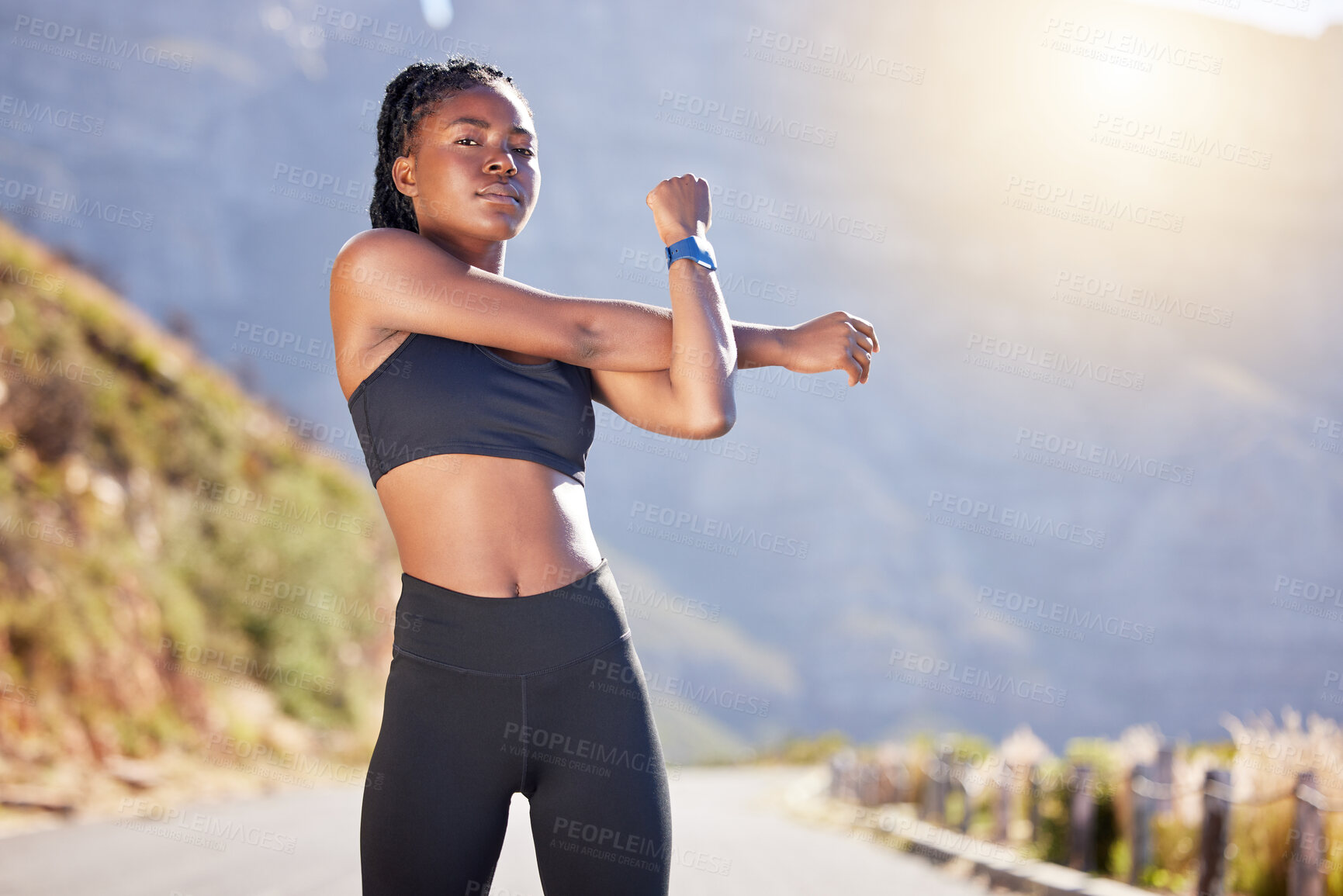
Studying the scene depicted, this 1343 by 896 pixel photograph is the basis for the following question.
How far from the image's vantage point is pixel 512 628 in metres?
2.09

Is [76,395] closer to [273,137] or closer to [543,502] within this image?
[543,502]

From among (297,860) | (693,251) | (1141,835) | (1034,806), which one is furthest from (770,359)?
(1034,806)

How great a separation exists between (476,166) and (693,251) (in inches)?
18.7

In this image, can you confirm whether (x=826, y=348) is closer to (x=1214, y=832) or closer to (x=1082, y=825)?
(x=1214, y=832)

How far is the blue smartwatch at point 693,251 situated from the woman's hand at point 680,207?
0.05ft

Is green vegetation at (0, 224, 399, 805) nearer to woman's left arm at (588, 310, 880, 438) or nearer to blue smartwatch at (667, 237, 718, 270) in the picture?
woman's left arm at (588, 310, 880, 438)

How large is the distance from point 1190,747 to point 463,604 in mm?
13034

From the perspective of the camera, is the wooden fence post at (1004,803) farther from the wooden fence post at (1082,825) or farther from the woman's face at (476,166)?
the woman's face at (476,166)

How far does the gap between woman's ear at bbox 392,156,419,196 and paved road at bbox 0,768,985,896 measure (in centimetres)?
574

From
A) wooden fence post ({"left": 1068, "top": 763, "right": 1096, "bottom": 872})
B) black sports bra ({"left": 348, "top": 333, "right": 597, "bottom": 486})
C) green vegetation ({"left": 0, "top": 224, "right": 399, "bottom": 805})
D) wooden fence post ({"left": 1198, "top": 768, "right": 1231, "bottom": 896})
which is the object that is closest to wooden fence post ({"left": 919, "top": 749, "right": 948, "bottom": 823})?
wooden fence post ({"left": 1068, "top": 763, "right": 1096, "bottom": 872})

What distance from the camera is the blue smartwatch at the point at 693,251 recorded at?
88.0 inches

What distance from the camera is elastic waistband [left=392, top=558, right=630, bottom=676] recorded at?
2.09m

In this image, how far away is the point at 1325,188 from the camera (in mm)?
94375

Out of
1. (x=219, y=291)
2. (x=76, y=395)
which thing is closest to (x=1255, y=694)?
(x=219, y=291)
